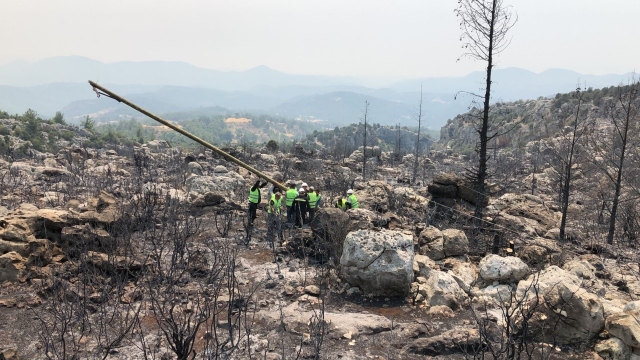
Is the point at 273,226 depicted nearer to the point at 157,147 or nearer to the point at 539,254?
the point at 539,254

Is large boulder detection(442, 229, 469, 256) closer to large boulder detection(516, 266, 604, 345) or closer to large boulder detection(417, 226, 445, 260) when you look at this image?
large boulder detection(417, 226, 445, 260)

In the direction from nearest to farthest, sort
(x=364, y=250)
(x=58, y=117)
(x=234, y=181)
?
(x=364, y=250), (x=234, y=181), (x=58, y=117)

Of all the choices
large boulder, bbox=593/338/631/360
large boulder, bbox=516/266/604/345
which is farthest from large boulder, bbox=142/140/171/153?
large boulder, bbox=593/338/631/360

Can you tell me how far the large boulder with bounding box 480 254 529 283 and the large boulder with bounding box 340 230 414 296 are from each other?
56.7 inches

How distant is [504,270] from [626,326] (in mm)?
2138

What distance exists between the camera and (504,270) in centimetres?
663

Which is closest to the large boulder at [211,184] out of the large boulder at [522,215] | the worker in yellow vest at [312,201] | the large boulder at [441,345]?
the worker in yellow vest at [312,201]

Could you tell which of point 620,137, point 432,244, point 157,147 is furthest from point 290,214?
point 157,147

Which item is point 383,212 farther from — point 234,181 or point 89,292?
point 89,292

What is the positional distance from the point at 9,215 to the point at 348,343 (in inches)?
243

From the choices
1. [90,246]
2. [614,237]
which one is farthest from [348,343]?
[614,237]

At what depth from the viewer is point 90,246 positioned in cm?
667

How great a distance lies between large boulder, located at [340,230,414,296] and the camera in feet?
20.9

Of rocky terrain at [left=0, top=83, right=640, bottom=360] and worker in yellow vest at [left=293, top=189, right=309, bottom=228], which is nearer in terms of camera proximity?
rocky terrain at [left=0, top=83, right=640, bottom=360]
